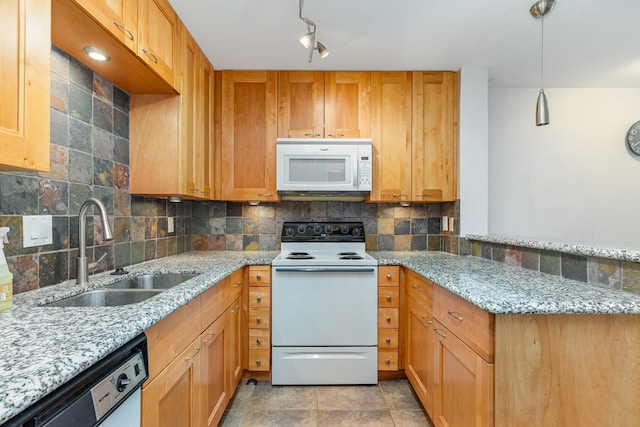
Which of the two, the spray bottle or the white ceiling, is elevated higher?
the white ceiling

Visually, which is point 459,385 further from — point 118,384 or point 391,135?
point 391,135

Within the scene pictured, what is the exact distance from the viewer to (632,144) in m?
2.82

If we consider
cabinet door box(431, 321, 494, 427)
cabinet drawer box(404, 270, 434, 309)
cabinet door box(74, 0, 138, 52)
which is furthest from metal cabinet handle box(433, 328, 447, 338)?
cabinet door box(74, 0, 138, 52)

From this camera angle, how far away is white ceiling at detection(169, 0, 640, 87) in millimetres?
1725

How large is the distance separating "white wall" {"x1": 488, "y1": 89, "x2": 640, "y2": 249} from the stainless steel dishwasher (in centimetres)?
290

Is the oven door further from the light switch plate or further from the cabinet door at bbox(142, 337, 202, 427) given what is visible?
the light switch plate

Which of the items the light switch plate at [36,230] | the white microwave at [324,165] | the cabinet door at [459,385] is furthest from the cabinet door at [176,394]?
the white microwave at [324,165]

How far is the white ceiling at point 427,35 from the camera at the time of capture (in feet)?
5.66

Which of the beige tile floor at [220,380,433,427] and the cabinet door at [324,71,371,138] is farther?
the cabinet door at [324,71,371,138]

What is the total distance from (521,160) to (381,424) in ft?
8.20

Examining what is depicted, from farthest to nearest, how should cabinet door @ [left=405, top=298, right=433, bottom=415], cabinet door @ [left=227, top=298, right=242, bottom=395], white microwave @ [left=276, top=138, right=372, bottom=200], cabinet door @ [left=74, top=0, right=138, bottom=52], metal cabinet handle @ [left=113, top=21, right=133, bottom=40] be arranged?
white microwave @ [left=276, top=138, right=372, bottom=200]
cabinet door @ [left=227, top=298, right=242, bottom=395]
cabinet door @ [left=405, top=298, right=433, bottom=415]
metal cabinet handle @ [left=113, top=21, right=133, bottom=40]
cabinet door @ [left=74, top=0, right=138, bottom=52]

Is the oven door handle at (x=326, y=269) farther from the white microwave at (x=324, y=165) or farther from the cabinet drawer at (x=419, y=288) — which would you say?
the white microwave at (x=324, y=165)

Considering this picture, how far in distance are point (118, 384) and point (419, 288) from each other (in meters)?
1.59

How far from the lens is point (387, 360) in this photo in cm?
219
